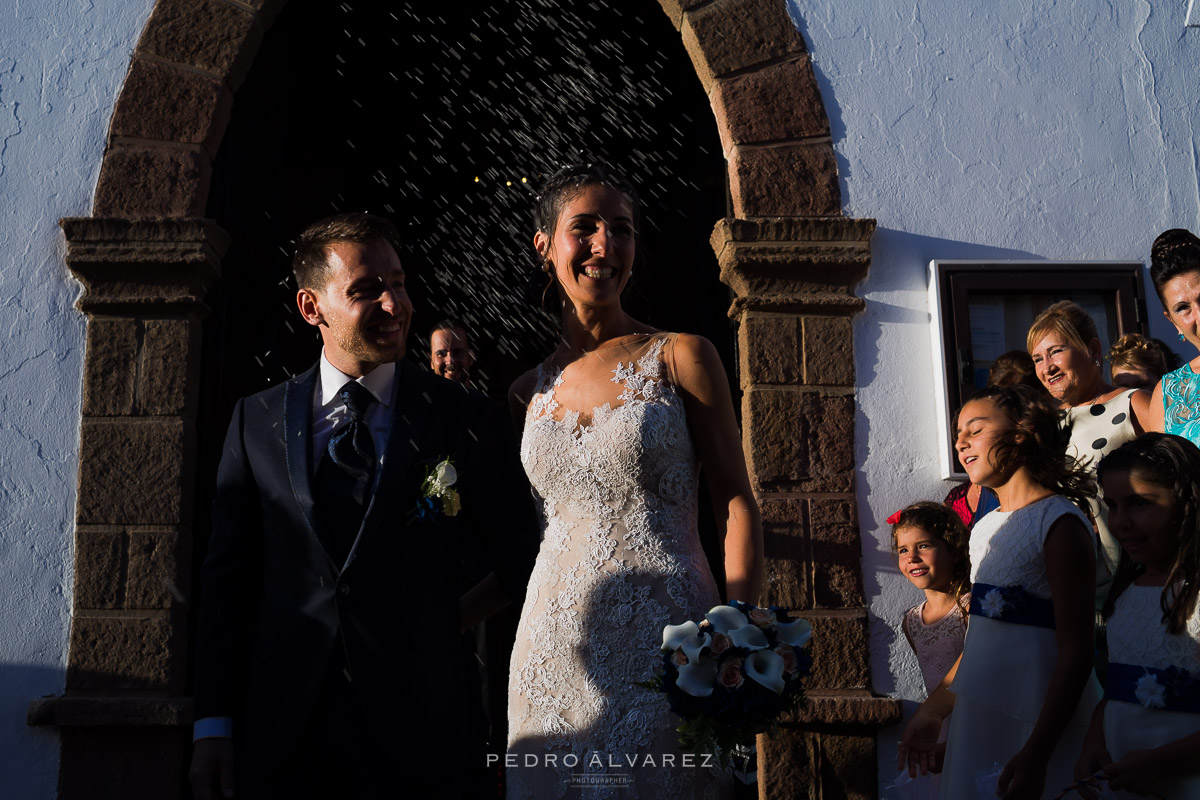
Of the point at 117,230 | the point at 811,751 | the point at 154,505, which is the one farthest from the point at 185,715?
the point at 811,751

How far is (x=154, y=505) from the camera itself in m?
4.27

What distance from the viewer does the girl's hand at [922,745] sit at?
3271 millimetres

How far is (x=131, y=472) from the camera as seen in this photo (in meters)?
4.30

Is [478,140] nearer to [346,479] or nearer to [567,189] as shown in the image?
[567,189]

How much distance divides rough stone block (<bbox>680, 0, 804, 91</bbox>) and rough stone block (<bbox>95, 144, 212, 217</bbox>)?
2147 millimetres

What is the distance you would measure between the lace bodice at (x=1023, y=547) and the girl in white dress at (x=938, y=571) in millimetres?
807

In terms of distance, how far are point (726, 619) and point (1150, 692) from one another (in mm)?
1161

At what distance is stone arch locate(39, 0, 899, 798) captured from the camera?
4074 mm

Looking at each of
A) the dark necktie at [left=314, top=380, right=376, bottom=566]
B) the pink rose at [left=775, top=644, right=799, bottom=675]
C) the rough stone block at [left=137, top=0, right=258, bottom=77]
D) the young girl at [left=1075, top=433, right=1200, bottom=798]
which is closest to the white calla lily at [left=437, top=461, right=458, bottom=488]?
the dark necktie at [left=314, top=380, right=376, bottom=566]

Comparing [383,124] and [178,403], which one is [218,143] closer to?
[178,403]

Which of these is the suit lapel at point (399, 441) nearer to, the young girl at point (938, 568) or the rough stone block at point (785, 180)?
the young girl at point (938, 568)

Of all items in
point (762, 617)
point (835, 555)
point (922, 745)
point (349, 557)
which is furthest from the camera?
point (835, 555)

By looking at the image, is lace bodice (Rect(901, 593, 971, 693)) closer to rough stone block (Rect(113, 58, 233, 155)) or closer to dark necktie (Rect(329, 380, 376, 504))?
dark necktie (Rect(329, 380, 376, 504))

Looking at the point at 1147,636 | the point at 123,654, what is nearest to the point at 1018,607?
the point at 1147,636
